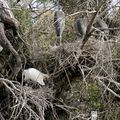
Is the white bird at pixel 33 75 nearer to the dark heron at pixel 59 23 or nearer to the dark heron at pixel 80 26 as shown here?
the dark heron at pixel 59 23

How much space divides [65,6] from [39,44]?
7.93 feet

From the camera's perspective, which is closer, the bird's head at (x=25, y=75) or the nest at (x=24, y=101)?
the nest at (x=24, y=101)

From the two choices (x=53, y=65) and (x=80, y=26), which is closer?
(x=53, y=65)

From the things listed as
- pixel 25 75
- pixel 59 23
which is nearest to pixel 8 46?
pixel 25 75

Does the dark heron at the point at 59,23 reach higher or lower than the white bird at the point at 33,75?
higher

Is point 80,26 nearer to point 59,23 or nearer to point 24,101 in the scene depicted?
point 59,23

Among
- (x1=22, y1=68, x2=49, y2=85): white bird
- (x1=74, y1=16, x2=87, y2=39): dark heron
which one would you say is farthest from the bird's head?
(x1=74, y1=16, x2=87, y2=39): dark heron

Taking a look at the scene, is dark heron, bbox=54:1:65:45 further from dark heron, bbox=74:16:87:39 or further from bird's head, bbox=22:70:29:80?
bird's head, bbox=22:70:29:80

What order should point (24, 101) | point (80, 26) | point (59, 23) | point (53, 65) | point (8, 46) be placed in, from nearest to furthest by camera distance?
1. point (24, 101)
2. point (8, 46)
3. point (53, 65)
4. point (59, 23)
5. point (80, 26)

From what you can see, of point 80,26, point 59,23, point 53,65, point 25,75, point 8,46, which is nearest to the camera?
point 8,46

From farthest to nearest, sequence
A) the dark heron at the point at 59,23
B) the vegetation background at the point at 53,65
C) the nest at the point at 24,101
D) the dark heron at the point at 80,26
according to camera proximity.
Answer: the dark heron at the point at 80,26, the dark heron at the point at 59,23, the vegetation background at the point at 53,65, the nest at the point at 24,101

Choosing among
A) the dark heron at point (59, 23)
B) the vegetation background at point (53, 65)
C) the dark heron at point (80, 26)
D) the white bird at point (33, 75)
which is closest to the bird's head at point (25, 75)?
the white bird at point (33, 75)

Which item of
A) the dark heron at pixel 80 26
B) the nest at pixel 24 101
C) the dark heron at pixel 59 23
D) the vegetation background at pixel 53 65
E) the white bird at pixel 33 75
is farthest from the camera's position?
the dark heron at pixel 80 26

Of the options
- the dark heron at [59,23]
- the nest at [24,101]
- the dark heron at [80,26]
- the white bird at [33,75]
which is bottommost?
the nest at [24,101]
